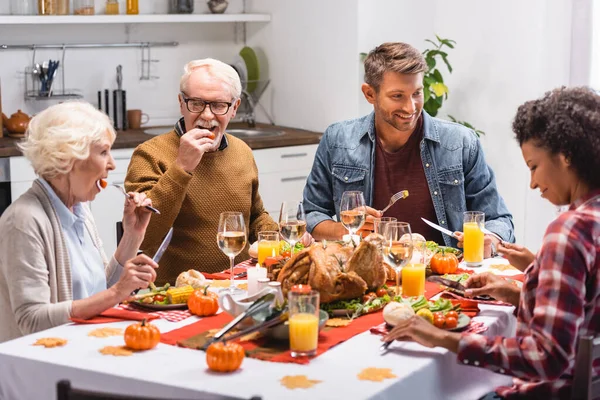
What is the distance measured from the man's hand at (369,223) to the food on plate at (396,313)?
2.38ft

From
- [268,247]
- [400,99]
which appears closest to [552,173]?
[268,247]

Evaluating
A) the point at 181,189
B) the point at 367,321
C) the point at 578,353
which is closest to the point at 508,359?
the point at 578,353

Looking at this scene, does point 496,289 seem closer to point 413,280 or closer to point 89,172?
point 413,280

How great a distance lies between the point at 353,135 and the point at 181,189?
2.68ft

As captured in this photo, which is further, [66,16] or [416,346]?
[66,16]

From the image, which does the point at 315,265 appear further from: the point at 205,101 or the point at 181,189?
the point at 205,101

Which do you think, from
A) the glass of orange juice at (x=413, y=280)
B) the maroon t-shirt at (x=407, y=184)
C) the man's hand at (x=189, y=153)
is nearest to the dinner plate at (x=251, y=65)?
the maroon t-shirt at (x=407, y=184)

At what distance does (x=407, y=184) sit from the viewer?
339 centimetres

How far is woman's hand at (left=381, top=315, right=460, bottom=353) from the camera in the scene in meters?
1.98

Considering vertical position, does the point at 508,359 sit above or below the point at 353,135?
below

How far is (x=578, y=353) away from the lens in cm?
183

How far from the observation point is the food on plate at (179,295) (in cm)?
236

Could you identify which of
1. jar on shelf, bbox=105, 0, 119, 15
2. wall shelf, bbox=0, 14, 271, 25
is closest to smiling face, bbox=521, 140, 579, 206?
wall shelf, bbox=0, 14, 271, 25

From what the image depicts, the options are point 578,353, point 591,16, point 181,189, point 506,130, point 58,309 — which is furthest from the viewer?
point 506,130
